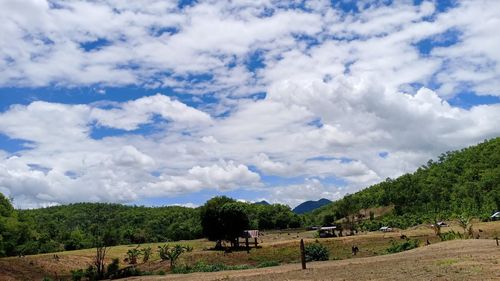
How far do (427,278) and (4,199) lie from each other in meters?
80.4

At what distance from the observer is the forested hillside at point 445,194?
116875 mm

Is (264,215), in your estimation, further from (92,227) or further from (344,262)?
(344,262)

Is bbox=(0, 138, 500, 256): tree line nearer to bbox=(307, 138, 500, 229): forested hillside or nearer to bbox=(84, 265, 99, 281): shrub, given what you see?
bbox=(307, 138, 500, 229): forested hillside

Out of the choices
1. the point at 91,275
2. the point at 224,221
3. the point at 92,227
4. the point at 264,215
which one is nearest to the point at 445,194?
the point at 264,215

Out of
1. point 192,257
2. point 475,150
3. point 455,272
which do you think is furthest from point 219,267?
point 475,150

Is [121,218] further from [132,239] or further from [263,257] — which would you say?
[263,257]

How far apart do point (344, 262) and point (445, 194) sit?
10991cm

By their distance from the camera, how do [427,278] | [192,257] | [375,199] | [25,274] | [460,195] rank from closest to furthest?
1. [427,278]
2. [25,274]
3. [192,257]
4. [460,195]
5. [375,199]

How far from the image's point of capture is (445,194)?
136875mm

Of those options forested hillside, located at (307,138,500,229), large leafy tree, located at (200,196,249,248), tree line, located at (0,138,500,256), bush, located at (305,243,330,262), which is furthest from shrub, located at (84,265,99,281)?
forested hillside, located at (307,138,500,229)

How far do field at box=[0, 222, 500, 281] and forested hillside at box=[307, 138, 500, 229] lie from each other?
159ft

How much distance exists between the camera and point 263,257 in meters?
58.6

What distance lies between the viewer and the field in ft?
82.2

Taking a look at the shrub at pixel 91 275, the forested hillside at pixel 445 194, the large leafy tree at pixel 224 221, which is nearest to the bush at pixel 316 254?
the shrub at pixel 91 275
